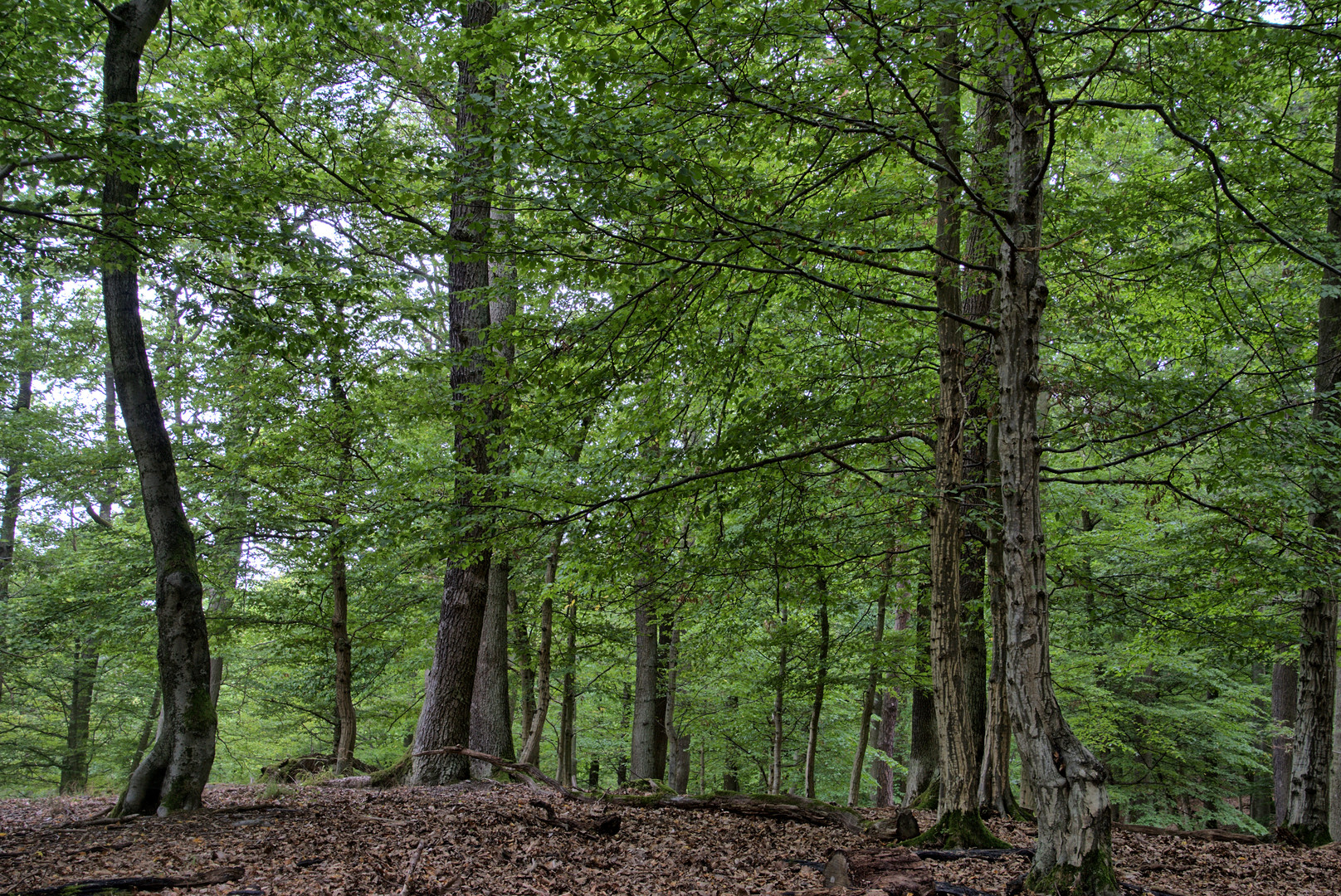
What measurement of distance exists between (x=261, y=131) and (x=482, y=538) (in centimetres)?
640

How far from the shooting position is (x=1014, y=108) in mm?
4961

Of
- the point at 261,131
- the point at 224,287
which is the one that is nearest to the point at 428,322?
the point at 261,131

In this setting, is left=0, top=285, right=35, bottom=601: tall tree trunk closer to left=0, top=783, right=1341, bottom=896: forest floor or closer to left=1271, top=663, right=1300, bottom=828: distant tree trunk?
left=0, top=783, right=1341, bottom=896: forest floor

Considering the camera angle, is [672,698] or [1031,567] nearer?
[1031,567]

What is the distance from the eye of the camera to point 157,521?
6992mm

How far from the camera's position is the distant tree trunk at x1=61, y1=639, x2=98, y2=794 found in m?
16.3

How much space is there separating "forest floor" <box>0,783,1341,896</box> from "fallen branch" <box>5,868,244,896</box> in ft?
0.18

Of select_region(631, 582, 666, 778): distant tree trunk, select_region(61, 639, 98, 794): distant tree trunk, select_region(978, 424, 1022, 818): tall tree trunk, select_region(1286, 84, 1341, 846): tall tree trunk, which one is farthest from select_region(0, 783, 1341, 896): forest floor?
select_region(61, 639, 98, 794): distant tree trunk

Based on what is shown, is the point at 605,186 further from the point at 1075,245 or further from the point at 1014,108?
the point at 1075,245

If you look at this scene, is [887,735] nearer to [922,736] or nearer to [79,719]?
[922,736]

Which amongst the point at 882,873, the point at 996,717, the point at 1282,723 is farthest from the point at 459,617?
the point at 1282,723

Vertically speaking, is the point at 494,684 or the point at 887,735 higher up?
the point at 494,684

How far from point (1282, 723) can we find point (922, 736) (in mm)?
8149

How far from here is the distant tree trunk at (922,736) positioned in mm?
10484
